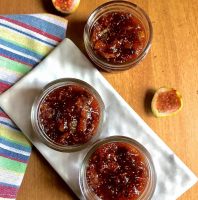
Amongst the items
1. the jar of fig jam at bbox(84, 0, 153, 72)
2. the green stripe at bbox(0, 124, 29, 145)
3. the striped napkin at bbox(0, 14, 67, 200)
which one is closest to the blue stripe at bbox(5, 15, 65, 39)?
the striped napkin at bbox(0, 14, 67, 200)

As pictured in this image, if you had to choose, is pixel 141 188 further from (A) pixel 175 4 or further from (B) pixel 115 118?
(A) pixel 175 4

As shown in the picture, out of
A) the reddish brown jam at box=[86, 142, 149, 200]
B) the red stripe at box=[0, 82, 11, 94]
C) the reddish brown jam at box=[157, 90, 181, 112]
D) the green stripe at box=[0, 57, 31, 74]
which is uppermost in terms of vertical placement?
the green stripe at box=[0, 57, 31, 74]

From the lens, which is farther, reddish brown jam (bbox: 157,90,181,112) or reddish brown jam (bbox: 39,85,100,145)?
reddish brown jam (bbox: 157,90,181,112)

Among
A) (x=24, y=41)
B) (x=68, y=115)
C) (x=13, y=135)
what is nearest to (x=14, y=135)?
(x=13, y=135)

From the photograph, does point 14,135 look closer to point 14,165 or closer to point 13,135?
point 13,135

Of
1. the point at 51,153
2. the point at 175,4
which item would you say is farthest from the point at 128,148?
the point at 175,4

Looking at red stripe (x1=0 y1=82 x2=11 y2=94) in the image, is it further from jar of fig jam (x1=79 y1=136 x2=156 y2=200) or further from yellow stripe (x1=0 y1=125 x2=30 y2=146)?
jar of fig jam (x1=79 y1=136 x2=156 y2=200)

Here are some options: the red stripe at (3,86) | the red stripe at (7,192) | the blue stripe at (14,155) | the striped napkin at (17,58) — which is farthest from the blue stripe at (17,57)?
the red stripe at (7,192)
